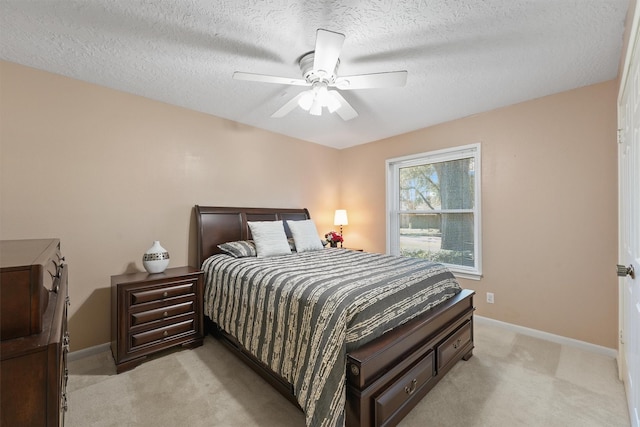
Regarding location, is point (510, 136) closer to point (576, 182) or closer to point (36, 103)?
point (576, 182)

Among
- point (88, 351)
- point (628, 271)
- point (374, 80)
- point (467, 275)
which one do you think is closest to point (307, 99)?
point (374, 80)

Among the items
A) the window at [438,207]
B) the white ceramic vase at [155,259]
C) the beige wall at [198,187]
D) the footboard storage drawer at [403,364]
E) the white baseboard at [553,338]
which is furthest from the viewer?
the window at [438,207]

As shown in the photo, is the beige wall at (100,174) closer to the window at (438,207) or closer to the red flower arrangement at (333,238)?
the red flower arrangement at (333,238)

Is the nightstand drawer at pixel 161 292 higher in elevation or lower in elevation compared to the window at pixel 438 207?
lower

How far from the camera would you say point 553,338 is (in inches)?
108

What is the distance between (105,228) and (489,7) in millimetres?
3509

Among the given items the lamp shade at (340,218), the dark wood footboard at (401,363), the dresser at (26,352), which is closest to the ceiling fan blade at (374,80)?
the dark wood footboard at (401,363)

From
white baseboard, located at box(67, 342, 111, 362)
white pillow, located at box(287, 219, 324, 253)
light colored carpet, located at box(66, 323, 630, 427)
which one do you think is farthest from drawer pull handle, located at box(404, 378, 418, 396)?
white baseboard, located at box(67, 342, 111, 362)

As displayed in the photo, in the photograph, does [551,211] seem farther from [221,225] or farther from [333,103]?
[221,225]

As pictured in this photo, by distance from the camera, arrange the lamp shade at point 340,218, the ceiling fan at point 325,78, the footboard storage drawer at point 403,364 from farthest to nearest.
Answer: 1. the lamp shade at point 340,218
2. the ceiling fan at point 325,78
3. the footboard storage drawer at point 403,364

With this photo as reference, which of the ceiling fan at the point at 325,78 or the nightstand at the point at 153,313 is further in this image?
the nightstand at the point at 153,313

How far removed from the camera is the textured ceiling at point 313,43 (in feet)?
5.50

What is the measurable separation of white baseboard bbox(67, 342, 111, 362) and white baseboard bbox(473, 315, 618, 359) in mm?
3970

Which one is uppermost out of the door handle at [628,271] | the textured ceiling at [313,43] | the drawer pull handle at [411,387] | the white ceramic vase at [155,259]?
the textured ceiling at [313,43]
